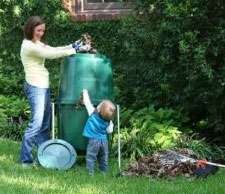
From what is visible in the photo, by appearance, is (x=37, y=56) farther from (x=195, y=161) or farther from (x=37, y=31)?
(x=195, y=161)

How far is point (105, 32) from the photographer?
14.2 meters

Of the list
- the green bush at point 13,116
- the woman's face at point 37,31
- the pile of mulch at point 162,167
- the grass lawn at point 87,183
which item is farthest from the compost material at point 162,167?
the green bush at point 13,116

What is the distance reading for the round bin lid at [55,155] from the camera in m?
8.30

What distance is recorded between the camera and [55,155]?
8.30 m

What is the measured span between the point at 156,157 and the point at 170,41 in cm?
177

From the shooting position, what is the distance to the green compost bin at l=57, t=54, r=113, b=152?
8.48 m

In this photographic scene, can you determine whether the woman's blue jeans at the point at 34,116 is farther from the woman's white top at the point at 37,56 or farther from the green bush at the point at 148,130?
the green bush at the point at 148,130

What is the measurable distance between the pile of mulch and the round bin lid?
2.38 ft

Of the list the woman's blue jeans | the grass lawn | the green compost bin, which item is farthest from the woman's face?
the grass lawn

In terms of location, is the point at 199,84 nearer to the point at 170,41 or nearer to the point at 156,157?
the point at 170,41

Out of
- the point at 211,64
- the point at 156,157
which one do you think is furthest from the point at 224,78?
the point at 156,157

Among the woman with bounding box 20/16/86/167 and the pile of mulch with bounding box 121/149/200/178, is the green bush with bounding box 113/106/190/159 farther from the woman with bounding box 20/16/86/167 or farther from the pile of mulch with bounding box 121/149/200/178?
the woman with bounding box 20/16/86/167

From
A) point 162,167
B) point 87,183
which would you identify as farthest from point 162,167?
point 87,183

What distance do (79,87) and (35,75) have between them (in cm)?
54
